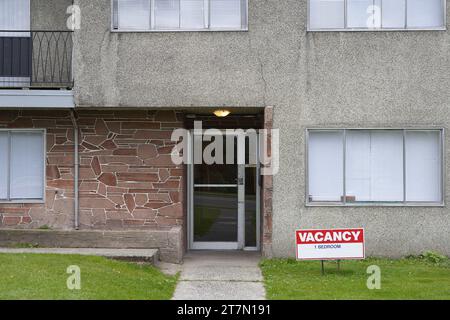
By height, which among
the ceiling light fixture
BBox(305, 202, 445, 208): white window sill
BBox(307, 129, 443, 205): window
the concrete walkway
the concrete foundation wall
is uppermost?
the ceiling light fixture

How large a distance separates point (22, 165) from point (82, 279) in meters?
4.12

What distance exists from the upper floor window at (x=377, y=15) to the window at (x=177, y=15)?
4.19 feet

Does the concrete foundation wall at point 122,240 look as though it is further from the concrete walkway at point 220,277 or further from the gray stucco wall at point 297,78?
the gray stucco wall at point 297,78

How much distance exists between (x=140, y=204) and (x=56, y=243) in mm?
1590

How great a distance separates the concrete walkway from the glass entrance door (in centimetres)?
38

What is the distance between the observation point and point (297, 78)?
1157 cm

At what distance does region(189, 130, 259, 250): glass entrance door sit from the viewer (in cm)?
1330

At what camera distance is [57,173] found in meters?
12.2

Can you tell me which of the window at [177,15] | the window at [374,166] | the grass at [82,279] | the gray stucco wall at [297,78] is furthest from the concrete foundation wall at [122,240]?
the window at [177,15]

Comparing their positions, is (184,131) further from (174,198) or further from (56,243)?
(56,243)

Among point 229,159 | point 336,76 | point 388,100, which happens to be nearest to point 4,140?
point 229,159

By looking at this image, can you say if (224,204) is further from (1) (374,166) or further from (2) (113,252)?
(1) (374,166)

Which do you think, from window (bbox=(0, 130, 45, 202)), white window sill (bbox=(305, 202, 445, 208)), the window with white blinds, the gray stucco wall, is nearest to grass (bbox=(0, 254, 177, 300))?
window (bbox=(0, 130, 45, 202))

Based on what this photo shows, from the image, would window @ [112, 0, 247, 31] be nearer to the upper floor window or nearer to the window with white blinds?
the upper floor window
